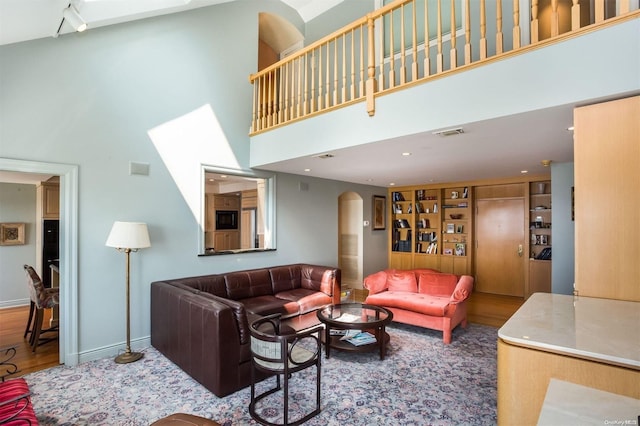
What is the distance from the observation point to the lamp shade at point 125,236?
3336 mm

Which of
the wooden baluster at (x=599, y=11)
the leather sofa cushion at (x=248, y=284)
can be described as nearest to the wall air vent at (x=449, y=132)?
the wooden baluster at (x=599, y=11)

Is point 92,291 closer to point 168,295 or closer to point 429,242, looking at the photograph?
point 168,295

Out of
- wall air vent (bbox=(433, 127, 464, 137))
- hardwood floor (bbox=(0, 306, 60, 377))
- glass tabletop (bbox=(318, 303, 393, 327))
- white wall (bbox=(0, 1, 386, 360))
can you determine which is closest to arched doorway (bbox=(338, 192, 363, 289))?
white wall (bbox=(0, 1, 386, 360))

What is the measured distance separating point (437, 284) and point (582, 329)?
317 centimetres

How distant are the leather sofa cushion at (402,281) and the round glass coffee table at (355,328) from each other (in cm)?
116

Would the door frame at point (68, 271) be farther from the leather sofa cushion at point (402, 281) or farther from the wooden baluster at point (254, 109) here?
the leather sofa cushion at point (402, 281)

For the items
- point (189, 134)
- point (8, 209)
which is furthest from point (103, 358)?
point (8, 209)

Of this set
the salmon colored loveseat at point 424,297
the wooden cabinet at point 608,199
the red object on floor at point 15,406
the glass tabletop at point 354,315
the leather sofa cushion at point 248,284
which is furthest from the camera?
the leather sofa cushion at point 248,284

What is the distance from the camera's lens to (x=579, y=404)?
3.61 ft

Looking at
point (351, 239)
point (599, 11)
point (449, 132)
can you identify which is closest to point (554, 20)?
point (599, 11)

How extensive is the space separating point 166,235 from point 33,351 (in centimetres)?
188

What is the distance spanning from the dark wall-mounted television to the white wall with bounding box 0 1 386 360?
2.80 meters

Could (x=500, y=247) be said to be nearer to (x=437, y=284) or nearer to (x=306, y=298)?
(x=437, y=284)

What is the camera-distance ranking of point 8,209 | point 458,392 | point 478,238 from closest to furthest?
point 458,392 → point 8,209 → point 478,238
